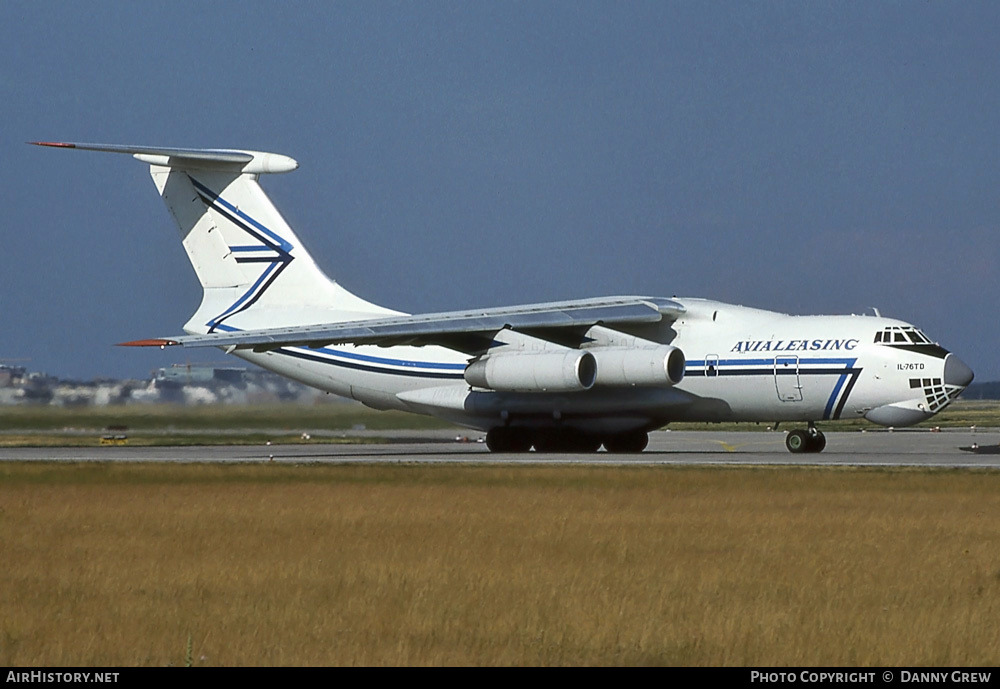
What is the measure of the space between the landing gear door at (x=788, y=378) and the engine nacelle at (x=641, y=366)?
5.77 ft

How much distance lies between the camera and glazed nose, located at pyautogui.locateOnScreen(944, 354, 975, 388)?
24.4 m

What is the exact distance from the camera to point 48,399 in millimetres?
30828

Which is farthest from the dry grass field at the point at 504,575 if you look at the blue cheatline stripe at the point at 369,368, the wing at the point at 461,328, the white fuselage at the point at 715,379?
the blue cheatline stripe at the point at 369,368

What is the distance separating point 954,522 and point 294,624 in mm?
7441

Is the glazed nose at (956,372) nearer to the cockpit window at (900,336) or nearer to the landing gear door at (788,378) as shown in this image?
the cockpit window at (900,336)

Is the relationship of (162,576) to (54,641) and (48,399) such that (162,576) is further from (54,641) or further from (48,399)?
(48,399)

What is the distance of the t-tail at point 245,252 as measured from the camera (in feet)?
96.1

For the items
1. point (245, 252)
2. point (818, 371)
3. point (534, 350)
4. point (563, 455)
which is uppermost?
point (245, 252)

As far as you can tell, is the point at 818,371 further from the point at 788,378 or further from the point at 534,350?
the point at 534,350

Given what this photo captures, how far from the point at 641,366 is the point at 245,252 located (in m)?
9.52

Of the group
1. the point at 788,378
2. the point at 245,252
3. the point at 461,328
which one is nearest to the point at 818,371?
the point at 788,378

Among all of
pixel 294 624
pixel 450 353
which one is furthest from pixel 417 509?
pixel 450 353

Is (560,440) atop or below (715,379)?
below

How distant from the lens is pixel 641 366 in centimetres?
2534
